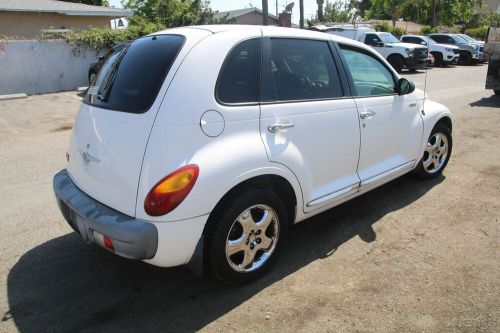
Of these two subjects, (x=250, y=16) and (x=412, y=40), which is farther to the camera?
(x=250, y=16)

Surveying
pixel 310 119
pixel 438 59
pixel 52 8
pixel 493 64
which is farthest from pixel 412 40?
pixel 310 119

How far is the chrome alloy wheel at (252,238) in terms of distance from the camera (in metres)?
3.01

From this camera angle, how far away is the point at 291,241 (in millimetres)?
3873

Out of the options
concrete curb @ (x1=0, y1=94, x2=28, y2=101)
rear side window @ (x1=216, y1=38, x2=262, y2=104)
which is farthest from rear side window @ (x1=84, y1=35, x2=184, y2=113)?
concrete curb @ (x1=0, y1=94, x2=28, y2=101)

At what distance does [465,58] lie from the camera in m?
25.7

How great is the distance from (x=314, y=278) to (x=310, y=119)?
1214 mm

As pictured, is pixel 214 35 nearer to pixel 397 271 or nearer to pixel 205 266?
pixel 205 266

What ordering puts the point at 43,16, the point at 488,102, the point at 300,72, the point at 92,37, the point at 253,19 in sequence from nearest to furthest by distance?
the point at 300,72 < the point at 488,102 < the point at 92,37 < the point at 43,16 < the point at 253,19

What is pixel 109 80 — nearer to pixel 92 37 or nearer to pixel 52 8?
pixel 92 37

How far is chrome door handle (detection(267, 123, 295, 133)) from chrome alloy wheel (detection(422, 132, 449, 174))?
245cm

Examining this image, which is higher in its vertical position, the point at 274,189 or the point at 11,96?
the point at 274,189

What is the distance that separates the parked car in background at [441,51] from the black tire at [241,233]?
77.2 feet

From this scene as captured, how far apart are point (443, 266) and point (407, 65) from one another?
19.0m

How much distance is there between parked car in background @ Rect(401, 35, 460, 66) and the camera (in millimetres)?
23938
